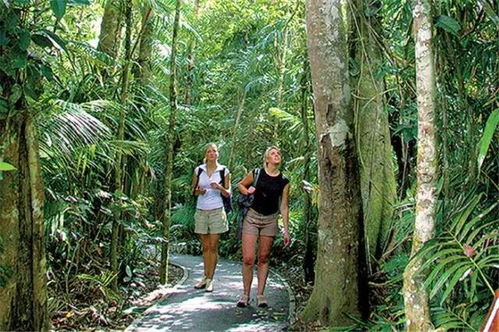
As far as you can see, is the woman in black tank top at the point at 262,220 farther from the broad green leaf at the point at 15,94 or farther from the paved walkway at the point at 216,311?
the broad green leaf at the point at 15,94

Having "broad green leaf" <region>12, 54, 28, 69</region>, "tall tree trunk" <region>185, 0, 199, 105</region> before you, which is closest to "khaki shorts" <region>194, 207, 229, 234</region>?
"broad green leaf" <region>12, 54, 28, 69</region>

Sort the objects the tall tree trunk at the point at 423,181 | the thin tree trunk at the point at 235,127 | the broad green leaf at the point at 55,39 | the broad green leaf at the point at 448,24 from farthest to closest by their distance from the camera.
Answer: the thin tree trunk at the point at 235,127 → the broad green leaf at the point at 55,39 → the broad green leaf at the point at 448,24 → the tall tree trunk at the point at 423,181

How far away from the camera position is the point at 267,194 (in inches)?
231

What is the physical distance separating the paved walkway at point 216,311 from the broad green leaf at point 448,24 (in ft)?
9.73

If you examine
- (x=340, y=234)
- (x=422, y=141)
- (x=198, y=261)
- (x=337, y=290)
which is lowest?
(x=198, y=261)

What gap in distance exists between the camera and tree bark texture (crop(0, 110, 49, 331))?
11.8ft

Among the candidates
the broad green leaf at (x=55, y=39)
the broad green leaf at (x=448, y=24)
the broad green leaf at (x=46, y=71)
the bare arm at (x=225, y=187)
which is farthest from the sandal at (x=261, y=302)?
the broad green leaf at (x=448, y=24)

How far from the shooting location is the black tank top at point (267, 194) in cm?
→ 584

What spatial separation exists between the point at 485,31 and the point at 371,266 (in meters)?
2.25

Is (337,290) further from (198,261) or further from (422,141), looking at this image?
(198,261)

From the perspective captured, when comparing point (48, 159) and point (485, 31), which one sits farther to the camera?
point (48, 159)

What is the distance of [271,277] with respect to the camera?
8234mm

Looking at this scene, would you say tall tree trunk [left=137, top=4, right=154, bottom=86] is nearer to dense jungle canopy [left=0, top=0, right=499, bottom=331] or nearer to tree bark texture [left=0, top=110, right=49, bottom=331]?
dense jungle canopy [left=0, top=0, right=499, bottom=331]

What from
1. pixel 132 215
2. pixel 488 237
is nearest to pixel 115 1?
pixel 132 215
